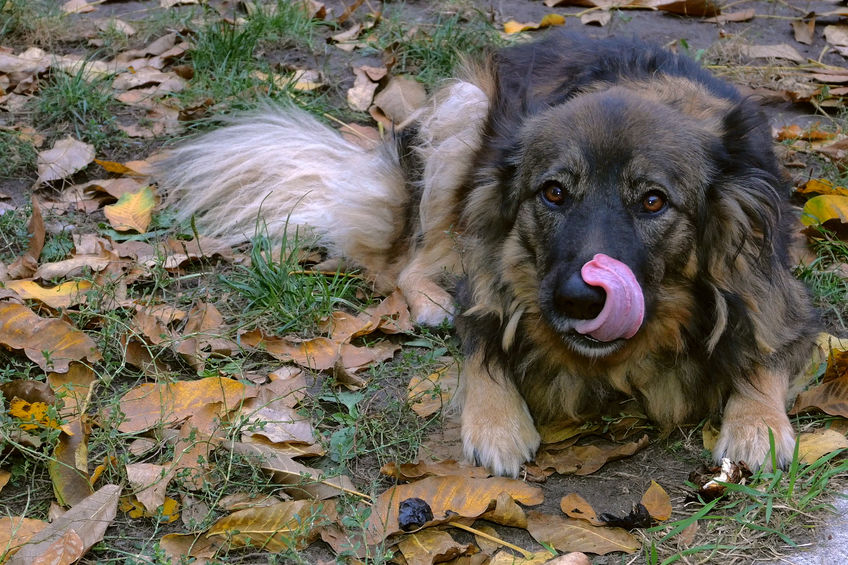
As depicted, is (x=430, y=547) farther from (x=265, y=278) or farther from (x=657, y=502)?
(x=265, y=278)

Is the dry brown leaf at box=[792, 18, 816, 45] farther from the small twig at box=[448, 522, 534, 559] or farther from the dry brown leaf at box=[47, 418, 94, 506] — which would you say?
the dry brown leaf at box=[47, 418, 94, 506]

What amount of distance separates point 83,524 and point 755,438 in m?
2.06

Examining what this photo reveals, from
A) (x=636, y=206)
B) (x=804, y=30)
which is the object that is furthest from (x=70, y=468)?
(x=804, y=30)

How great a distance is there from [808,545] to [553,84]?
85.5 inches

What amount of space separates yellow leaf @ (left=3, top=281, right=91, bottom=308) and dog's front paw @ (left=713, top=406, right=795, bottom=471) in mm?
2482

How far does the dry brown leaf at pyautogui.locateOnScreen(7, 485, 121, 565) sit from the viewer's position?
251 cm

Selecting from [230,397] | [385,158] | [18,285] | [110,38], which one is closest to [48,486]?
[230,397]

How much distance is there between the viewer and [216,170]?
15.4 ft

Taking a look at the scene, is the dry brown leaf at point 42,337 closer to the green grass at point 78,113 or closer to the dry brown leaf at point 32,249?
the dry brown leaf at point 32,249

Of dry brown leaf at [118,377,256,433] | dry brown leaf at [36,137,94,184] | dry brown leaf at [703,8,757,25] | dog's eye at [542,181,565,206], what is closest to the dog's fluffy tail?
dry brown leaf at [36,137,94,184]

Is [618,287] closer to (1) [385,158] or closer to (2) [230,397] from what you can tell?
(2) [230,397]

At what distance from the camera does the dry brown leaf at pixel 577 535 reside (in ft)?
8.81

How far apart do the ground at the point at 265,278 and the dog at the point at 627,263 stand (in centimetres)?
18

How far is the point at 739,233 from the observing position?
3.14 meters
